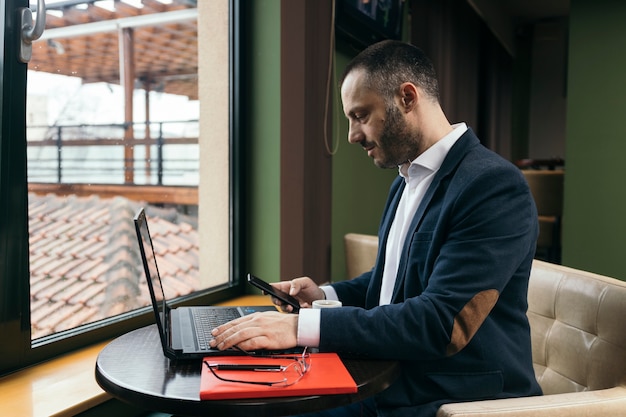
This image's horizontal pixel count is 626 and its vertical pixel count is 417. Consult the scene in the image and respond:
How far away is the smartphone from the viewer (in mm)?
1337

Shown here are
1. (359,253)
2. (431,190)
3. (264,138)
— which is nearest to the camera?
(431,190)

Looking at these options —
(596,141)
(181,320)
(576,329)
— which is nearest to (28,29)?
Result: (181,320)

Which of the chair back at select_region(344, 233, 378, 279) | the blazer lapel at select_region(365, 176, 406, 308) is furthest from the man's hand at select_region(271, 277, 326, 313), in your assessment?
the chair back at select_region(344, 233, 378, 279)

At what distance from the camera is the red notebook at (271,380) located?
0.93m

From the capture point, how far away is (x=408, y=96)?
4.62ft

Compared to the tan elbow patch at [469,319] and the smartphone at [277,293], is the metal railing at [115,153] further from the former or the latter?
the tan elbow patch at [469,319]

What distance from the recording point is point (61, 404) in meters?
1.31

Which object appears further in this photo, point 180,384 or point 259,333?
point 259,333

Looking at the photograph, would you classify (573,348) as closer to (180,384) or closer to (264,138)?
(180,384)

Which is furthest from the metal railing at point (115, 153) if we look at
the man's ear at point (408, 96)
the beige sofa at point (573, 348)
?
the beige sofa at point (573, 348)

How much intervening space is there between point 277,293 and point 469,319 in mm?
504

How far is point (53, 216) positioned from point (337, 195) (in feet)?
4.89

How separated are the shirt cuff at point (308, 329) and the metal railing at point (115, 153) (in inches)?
34.8

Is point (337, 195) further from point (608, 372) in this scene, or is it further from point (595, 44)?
point (595, 44)
